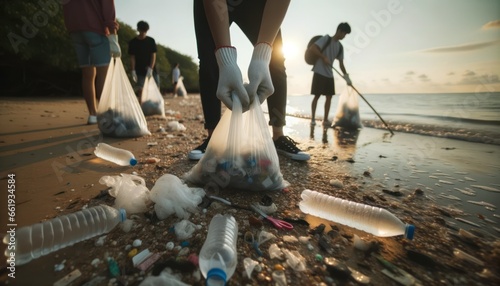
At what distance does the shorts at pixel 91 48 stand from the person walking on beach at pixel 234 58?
1948mm

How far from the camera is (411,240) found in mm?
1036

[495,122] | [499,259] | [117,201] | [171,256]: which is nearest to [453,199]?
[499,259]

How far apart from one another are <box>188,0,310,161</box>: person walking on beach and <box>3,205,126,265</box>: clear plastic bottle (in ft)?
2.97

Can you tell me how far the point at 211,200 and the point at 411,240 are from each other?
3.48 feet

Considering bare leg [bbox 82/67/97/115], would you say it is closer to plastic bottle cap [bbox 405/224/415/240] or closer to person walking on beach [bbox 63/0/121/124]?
person walking on beach [bbox 63/0/121/124]

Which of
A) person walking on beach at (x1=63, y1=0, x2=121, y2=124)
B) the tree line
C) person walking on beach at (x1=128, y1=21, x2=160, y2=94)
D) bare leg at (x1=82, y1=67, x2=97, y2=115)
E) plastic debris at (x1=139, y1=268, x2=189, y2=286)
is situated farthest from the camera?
the tree line

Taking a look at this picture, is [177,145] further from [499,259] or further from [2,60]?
[2,60]

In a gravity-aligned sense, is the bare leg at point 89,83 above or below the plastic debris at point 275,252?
above

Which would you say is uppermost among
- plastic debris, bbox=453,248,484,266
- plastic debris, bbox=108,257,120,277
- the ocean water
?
the ocean water

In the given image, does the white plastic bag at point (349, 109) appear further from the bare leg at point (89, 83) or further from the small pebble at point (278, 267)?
the bare leg at point (89, 83)

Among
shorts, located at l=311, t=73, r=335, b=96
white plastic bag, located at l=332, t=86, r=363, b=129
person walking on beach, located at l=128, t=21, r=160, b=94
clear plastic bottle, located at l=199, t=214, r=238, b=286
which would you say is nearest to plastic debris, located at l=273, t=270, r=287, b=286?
clear plastic bottle, located at l=199, t=214, r=238, b=286

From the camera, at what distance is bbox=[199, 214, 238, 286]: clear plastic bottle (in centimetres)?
73

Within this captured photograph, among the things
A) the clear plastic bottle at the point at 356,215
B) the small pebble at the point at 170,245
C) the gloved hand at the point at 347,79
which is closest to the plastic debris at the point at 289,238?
the clear plastic bottle at the point at 356,215

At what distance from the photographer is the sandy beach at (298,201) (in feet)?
2.72
